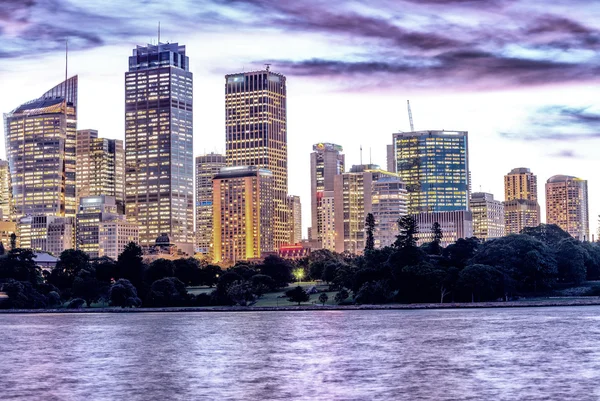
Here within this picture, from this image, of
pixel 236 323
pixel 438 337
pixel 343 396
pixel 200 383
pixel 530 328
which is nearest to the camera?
pixel 343 396

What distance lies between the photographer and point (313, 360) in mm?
105938

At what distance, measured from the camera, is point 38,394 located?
80625 mm

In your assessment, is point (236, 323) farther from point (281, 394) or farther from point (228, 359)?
point (281, 394)

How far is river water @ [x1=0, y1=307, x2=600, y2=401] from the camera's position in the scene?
80.3 meters

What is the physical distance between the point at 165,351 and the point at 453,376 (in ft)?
142

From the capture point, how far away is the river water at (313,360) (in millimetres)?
80312

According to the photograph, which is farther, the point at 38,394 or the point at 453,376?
the point at 453,376

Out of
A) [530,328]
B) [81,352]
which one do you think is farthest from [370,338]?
[81,352]

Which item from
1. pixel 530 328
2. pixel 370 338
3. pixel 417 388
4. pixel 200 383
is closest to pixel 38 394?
pixel 200 383

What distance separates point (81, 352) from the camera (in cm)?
12131

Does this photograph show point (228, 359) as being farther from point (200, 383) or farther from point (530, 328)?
point (530, 328)

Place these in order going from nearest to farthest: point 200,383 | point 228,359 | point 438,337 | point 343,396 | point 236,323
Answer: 1. point 343,396
2. point 200,383
3. point 228,359
4. point 438,337
5. point 236,323

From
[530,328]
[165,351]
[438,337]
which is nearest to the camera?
[165,351]

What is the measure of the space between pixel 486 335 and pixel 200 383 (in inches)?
2179
